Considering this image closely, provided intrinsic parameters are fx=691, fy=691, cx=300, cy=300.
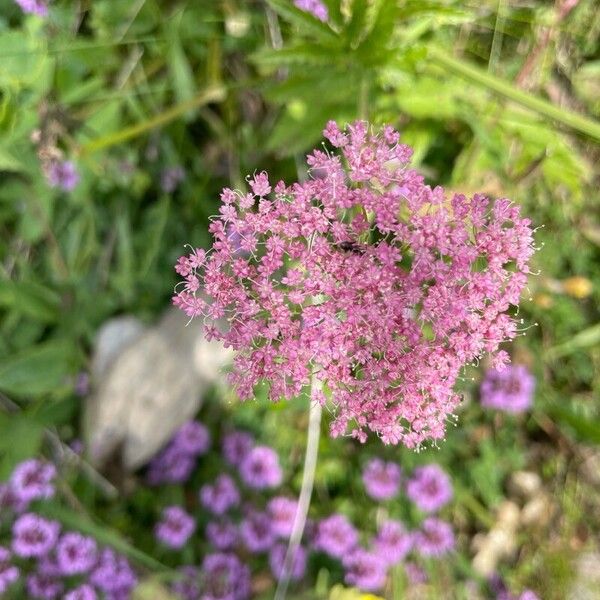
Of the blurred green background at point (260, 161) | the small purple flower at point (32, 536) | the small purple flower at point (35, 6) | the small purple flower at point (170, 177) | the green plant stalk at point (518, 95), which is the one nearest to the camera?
the green plant stalk at point (518, 95)

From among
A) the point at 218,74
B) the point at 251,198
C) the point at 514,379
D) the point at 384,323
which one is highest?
the point at 218,74

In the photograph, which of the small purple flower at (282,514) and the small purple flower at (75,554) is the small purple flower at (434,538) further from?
the small purple flower at (75,554)

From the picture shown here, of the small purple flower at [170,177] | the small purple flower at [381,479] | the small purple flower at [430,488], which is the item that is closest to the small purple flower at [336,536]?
the small purple flower at [381,479]

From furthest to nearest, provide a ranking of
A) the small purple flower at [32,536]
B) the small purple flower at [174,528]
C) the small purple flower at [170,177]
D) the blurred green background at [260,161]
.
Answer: the small purple flower at [170,177]
the small purple flower at [174,528]
the small purple flower at [32,536]
the blurred green background at [260,161]

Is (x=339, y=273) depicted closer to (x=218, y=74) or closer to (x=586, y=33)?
(x=218, y=74)

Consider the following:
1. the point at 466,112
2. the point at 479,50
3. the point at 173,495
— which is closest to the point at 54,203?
the point at 173,495

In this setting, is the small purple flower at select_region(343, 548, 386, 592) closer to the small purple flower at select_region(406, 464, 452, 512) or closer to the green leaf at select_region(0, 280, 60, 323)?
the small purple flower at select_region(406, 464, 452, 512)

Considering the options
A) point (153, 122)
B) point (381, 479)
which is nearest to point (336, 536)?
point (381, 479)
